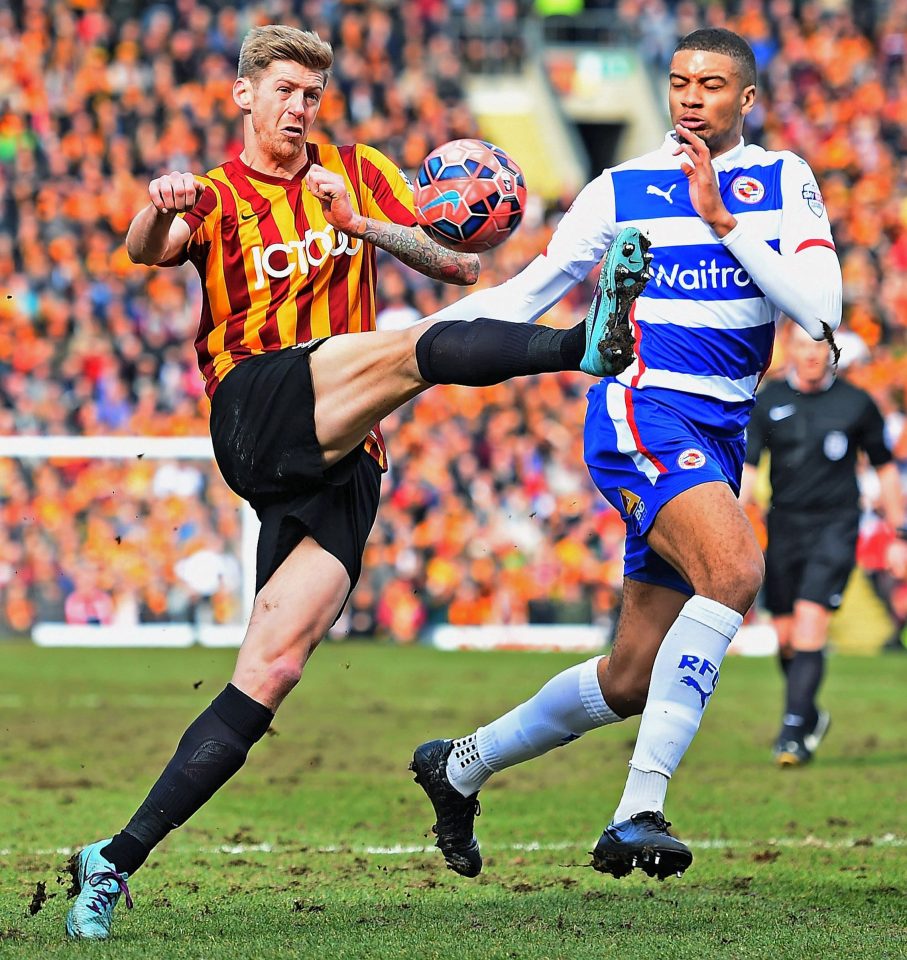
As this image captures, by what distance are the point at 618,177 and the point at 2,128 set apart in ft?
60.8

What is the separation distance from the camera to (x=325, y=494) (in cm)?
506

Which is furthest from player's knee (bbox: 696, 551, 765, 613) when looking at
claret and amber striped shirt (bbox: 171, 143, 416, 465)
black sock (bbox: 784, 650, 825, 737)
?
black sock (bbox: 784, 650, 825, 737)

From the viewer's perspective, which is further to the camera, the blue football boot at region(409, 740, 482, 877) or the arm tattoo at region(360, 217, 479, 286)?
the blue football boot at region(409, 740, 482, 877)

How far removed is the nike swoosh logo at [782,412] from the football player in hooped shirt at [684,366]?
463 cm

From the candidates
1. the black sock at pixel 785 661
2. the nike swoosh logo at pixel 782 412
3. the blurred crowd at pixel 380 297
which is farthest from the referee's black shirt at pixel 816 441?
the blurred crowd at pixel 380 297

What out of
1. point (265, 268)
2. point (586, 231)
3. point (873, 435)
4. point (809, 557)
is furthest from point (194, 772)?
point (873, 435)

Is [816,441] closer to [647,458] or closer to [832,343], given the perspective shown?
[832,343]

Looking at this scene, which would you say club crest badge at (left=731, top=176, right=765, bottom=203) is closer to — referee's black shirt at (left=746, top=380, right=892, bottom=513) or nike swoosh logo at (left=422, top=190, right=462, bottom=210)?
nike swoosh logo at (left=422, top=190, right=462, bottom=210)

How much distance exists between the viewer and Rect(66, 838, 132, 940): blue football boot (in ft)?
15.0

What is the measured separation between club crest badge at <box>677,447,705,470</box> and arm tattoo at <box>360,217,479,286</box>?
896 millimetres

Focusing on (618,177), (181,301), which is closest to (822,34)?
(181,301)

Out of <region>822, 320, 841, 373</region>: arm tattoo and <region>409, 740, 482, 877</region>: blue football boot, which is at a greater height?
<region>822, 320, 841, 373</region>: arm tattoo

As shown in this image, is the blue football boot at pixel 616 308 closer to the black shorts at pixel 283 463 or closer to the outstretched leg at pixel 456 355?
the outstretched leg at pixel 456 355

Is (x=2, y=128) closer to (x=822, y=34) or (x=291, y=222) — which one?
(x=822, y=34)
